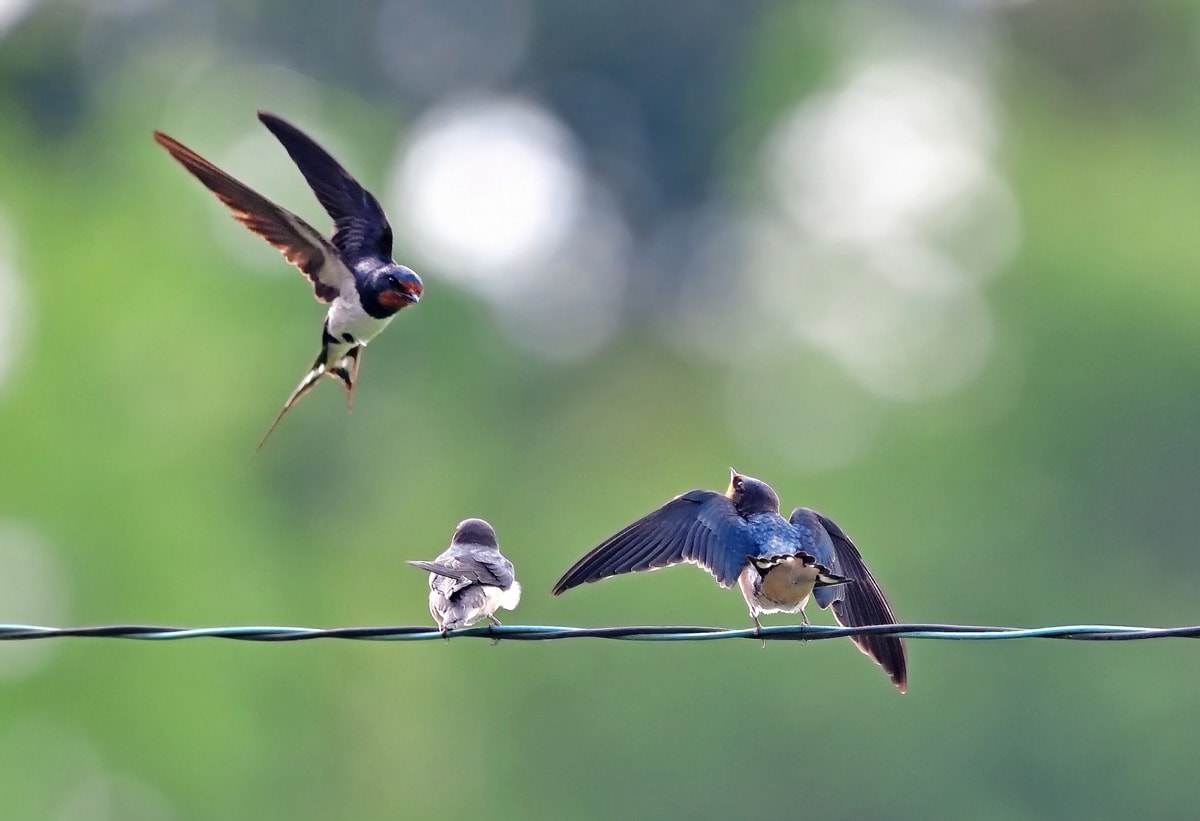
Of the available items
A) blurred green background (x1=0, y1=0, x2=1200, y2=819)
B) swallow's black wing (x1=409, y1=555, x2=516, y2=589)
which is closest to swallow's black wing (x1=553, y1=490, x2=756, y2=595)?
swallow's black wing (x1=409, y1=555, x2=516, y2=589)

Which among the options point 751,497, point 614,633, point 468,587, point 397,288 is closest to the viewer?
point 614,633

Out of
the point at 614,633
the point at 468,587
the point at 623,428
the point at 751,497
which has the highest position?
the point at 623,428

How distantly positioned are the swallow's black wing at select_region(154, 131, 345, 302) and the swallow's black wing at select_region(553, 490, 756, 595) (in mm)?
2097

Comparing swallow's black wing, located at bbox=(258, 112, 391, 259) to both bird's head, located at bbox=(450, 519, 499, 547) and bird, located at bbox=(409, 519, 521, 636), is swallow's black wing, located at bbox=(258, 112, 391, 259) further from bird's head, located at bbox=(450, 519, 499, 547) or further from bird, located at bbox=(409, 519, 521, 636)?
bird, located at bbox=(409, 519, 521, 636)

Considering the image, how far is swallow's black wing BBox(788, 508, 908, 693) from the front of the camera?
8.50 metres

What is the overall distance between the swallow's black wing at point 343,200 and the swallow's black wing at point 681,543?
2246 mm

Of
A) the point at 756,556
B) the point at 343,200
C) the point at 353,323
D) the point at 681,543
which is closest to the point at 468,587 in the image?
the point at 681,543

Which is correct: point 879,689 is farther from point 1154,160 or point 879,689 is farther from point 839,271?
point 1154,160

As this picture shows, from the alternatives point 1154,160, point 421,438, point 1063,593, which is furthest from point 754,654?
point 1154,160

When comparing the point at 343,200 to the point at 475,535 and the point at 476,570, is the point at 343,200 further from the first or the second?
the point at 476,570

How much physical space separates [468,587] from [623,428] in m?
32.2

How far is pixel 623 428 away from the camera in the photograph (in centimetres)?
4084

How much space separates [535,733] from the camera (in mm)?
28609

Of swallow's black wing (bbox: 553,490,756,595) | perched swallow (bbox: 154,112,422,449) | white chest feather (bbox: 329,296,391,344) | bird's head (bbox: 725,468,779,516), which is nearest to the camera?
swallow's black wing (bbox: 553,490,756,595)
